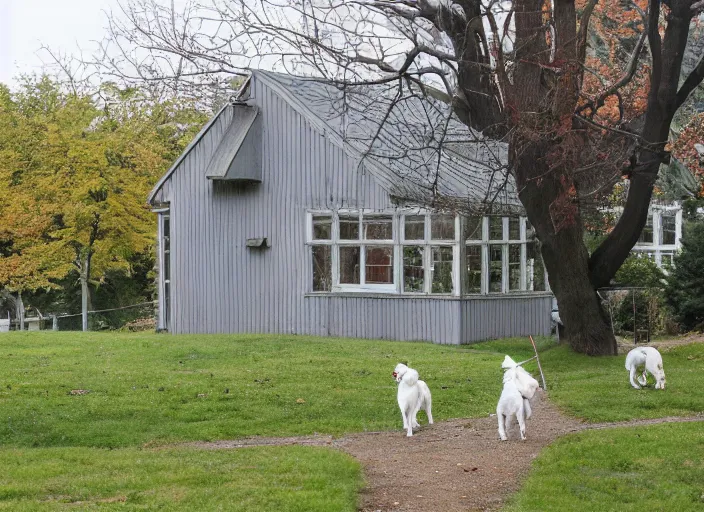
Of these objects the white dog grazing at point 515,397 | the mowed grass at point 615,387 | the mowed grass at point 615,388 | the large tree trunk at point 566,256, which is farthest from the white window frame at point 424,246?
the white dog grazing at point 515,397

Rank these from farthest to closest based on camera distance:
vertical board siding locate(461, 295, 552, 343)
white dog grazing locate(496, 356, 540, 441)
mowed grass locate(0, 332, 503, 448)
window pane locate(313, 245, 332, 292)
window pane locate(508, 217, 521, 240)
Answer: window pane locate(508, 217, 521, 240)
window pane locate(313, 245, 332, 292)
vertical board siding locate(461, 295, 552, 343)
mowed grass locate(0, 332, 503, 448)
white dog grazing locate(496, 356, 540, 441)

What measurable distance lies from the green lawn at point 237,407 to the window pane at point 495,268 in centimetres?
212

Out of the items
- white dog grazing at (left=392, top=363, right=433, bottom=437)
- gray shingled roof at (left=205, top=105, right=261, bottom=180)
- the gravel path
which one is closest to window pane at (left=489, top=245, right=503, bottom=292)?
gray shingled roof at (left=205, top=105, right=261, bottom=180)

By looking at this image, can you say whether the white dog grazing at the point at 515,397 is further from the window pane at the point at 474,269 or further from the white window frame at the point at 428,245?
the window pane at the point at 474,269

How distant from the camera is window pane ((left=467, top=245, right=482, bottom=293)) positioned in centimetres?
2795

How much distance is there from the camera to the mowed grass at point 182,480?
379 inches

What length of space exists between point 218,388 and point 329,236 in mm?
12032

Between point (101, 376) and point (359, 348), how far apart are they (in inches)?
280

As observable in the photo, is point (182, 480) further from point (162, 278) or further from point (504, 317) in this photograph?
point (162, 278)

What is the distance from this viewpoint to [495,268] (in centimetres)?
2889

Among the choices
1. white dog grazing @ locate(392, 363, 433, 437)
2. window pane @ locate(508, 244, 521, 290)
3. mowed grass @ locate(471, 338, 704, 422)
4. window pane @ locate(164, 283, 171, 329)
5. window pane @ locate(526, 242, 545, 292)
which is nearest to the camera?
white dog grazing @ locate(392, 363, 433, 437)

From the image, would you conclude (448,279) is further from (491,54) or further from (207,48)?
(207,48)

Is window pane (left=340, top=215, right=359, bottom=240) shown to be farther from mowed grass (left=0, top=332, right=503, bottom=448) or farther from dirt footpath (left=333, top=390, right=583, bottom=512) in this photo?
dirt footpath (left=333, top=390, right=583, bottom=512)

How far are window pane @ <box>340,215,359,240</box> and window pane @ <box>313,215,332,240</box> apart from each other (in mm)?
397
